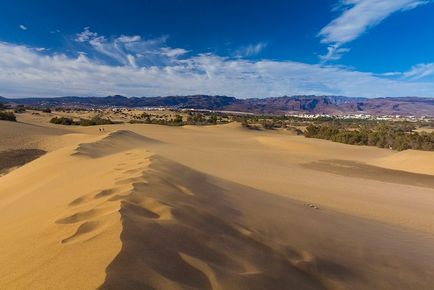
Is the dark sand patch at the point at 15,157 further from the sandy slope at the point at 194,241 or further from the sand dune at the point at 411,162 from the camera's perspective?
the sand dune at the point at 411,162

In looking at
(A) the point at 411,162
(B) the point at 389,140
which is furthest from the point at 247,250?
(B) the point at 389,140

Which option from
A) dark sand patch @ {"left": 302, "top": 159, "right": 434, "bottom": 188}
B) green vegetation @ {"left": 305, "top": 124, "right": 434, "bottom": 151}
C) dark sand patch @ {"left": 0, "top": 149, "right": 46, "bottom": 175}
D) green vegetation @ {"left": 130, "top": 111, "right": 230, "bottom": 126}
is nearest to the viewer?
dark sand patch @ {"left": 0, "top": 149, "right": 46, "bottom": 175}

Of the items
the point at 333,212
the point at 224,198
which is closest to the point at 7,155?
the point at 224,198

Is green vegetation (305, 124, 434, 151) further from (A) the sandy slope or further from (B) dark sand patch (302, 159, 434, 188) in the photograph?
(A) the sandy slope

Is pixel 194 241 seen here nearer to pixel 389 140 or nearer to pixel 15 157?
pixel 15 157

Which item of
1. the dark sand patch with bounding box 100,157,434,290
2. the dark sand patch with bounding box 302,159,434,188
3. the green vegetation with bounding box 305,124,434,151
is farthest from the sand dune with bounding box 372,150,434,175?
the dark sand patch with bounding box 100,157,434,290

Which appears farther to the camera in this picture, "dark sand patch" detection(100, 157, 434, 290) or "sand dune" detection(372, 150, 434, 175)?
"sand dune" detection(372, 150, 434, 175)
